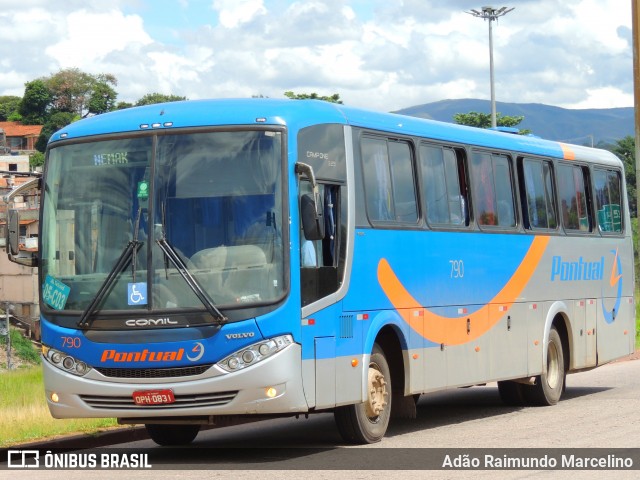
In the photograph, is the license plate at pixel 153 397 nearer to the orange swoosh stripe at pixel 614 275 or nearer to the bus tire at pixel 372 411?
the bus tire at pixel 372 411

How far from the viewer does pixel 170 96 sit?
14088cm

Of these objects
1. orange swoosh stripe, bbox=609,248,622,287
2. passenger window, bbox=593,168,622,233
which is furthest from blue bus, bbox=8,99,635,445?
orange swoosh stripe, bbox=609,248,622,287

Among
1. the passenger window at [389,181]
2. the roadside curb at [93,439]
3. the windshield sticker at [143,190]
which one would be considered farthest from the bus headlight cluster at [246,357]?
the roadside curb at [93,439]

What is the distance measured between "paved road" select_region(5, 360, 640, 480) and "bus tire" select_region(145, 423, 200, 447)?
16 cm

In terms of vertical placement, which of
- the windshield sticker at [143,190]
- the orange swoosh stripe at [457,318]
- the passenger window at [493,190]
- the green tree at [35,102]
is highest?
the green tree at [35,102]

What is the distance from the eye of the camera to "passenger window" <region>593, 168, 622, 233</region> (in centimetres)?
1991

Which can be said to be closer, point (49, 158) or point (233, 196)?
point (233, 196)

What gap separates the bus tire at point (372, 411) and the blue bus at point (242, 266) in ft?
0.08

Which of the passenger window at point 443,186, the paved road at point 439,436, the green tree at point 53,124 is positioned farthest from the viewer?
the green tree at point 53,124

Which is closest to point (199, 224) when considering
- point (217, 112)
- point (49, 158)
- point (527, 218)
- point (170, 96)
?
point (217, 112)

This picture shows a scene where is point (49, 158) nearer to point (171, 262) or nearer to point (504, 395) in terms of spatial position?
point (171, 262)

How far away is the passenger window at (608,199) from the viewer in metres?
19.9

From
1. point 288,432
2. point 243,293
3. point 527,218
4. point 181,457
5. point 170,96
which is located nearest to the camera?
point 243,293

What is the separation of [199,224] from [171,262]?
43cm
